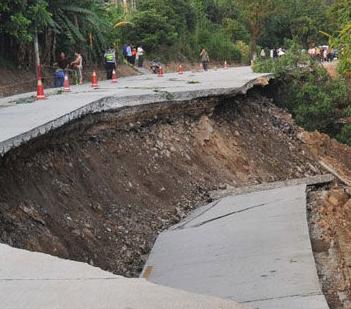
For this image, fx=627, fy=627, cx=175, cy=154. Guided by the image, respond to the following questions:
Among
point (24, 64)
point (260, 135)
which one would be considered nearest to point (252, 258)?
point (260, 135)

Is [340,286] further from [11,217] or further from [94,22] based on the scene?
[94,22]

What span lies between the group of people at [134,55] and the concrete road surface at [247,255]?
21741mm

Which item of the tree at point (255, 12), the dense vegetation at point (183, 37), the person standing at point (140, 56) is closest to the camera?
the dense vegetation at point (183, 37)

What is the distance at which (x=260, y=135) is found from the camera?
1702cm

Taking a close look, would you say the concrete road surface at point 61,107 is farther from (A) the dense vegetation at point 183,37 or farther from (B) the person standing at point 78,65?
(B) the person standing at point 78,65

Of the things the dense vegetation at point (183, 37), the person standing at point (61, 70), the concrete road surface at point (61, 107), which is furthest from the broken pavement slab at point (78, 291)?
the person standing at point (61, 70)

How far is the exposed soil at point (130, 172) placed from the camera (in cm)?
822

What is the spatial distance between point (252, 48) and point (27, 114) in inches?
1492

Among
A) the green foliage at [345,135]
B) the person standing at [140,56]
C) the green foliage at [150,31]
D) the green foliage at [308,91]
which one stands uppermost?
the green foliage at [150,31]

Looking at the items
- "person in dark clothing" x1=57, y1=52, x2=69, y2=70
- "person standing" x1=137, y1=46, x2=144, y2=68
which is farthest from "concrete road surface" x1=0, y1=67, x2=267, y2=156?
"person standing" x1=137, y1=46, x2=144, y2=68

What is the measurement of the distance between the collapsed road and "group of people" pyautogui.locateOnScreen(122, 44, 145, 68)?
14064mm

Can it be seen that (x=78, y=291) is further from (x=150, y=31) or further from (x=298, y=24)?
(x=298, y=24)

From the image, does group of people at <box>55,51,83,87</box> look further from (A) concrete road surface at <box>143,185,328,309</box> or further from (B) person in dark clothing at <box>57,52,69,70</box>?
(A) concrete road surface at <box>143,185,328,309</box>

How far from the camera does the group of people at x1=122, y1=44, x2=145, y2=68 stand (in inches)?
1244
